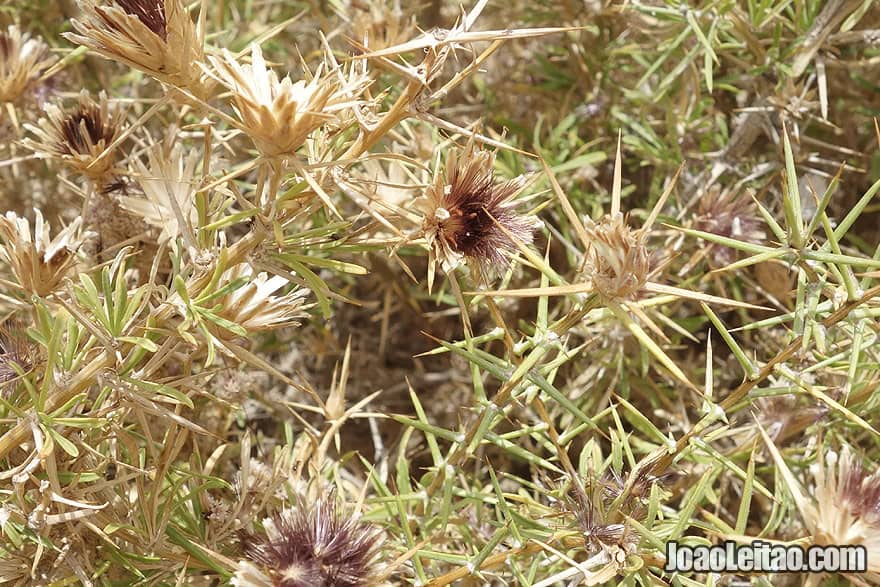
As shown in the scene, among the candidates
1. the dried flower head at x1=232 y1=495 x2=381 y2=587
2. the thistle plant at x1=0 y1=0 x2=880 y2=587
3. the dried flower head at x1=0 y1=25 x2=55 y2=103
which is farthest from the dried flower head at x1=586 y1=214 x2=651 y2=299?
the dried flower head at x1=0 y1=25 x2=55 y2=103

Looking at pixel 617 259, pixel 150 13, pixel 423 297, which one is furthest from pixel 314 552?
pixel 423 297

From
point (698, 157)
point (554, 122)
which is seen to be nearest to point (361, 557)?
point (698, 157)

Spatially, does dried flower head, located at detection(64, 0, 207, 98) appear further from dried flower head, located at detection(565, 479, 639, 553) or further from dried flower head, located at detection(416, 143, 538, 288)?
dried flower head, located at detection(565, 479, 639, 553)

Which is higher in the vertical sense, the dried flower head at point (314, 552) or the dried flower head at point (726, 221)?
the dried flower head at point (726, 221)

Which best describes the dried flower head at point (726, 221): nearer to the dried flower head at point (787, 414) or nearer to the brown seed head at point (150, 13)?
the dried flower head at point (787, 414)

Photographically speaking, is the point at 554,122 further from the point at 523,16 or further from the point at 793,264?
the point at 793,264

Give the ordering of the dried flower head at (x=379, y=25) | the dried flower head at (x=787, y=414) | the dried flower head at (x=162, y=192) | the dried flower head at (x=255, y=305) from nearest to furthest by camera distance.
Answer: the dried flower head at (x=255, y=305), the dried flower head at (x=162, y=192), the dried flower head at (x=787, y=414), the dried flower head at (x=379, y=25)

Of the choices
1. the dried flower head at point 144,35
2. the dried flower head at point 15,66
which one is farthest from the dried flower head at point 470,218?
the dried flower head at point 15,66
